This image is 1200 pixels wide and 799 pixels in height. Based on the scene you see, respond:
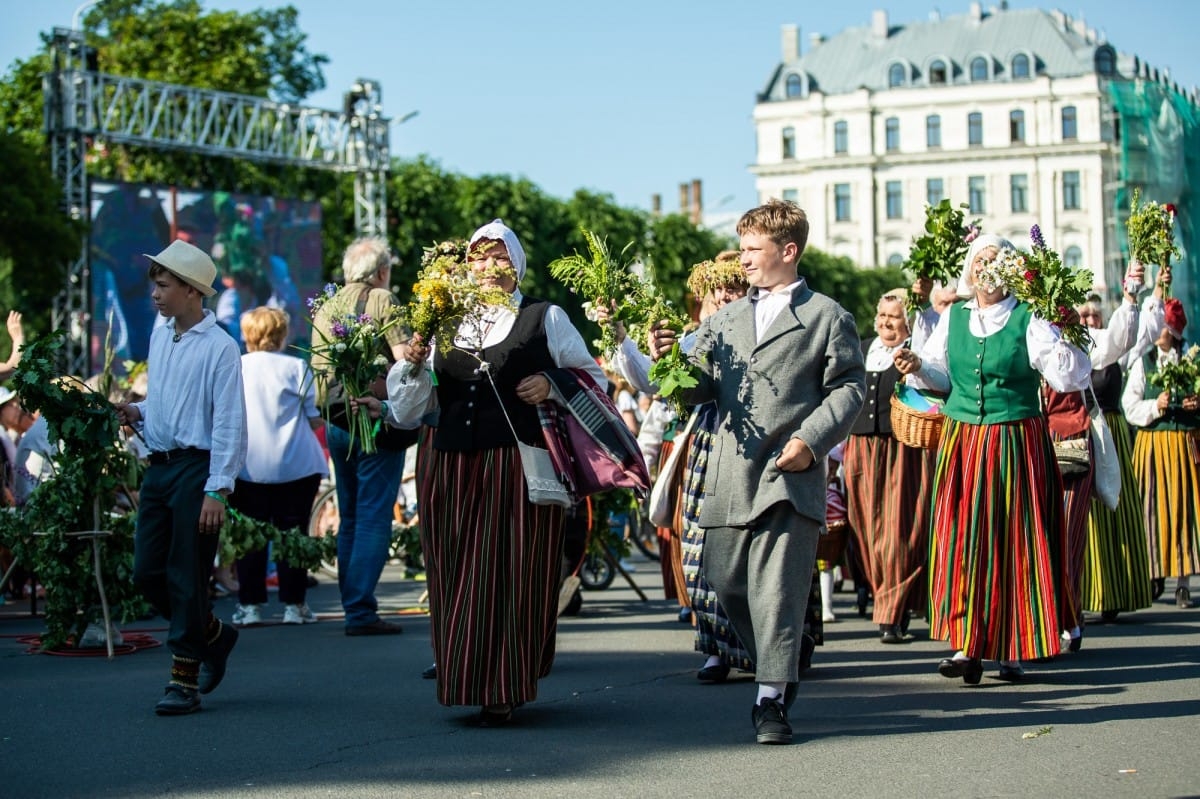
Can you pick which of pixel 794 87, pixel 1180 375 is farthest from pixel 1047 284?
pixel 794 87

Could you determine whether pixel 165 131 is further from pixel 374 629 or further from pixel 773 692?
pixel 773 692

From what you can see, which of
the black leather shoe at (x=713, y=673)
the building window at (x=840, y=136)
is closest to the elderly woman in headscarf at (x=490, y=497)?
the black leather shoe at (x=713, y=673)

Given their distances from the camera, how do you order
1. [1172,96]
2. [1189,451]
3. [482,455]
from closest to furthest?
[482,455] < [1189,451] < [1172,96]

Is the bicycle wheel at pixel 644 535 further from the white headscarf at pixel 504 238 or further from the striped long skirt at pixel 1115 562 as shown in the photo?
the white headscarf at pixel 504 238

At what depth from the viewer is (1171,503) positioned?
41.5ft

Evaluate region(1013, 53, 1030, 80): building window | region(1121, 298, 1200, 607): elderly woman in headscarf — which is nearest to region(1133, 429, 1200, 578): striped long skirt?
region(1121, 298, 1200, 607): elderly woman in headscarf

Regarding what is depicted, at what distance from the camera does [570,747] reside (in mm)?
6441

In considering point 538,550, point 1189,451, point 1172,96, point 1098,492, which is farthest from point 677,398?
point 1172,96

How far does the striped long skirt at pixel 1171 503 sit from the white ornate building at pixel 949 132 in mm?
83168

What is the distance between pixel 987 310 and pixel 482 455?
8.59 ft

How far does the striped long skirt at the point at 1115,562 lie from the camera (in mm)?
10508

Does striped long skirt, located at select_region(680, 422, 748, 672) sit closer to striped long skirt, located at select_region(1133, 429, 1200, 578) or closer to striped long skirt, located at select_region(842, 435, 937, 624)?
striped long skirt, located at select_region(842, 435, 937, 624)

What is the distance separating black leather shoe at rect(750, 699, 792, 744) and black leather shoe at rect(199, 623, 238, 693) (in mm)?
2418

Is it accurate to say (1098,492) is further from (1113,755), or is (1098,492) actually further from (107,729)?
(107,729)
